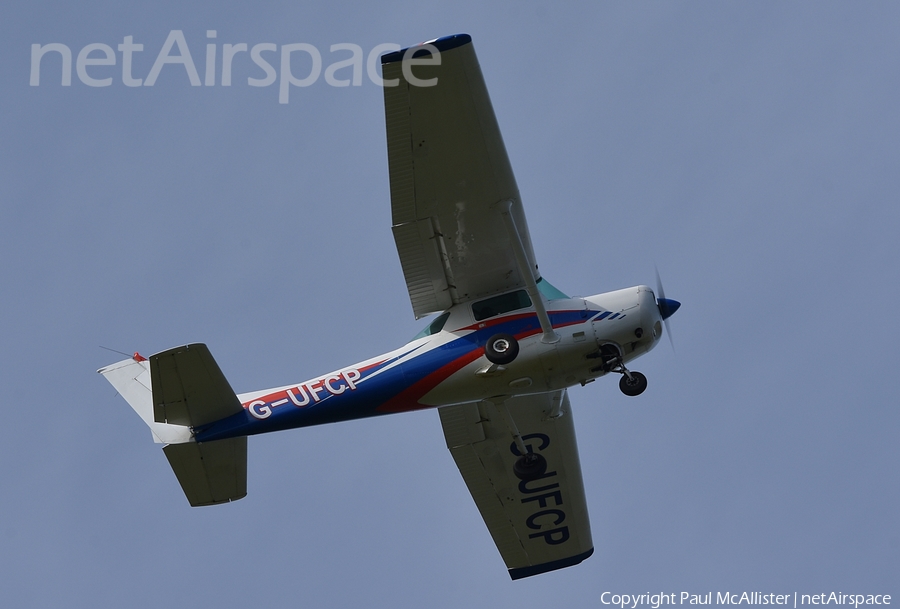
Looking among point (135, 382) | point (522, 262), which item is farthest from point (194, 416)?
point (522, 262)

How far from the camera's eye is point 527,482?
1842 centimetres

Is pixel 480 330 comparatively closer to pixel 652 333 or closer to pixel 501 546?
pixel 652 333

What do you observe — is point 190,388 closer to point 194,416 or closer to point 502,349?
point 194,416

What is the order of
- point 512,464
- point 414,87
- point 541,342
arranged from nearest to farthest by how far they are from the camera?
point 414,87, point 541,342, point 512,464

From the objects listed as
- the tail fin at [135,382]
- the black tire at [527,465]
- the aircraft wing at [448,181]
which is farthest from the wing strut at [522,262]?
the tail fin at [135,382]

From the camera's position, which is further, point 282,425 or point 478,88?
point 282,425

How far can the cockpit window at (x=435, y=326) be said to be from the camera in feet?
50.9

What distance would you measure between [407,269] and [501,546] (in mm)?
6608

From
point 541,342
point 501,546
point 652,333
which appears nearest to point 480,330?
point 541,342

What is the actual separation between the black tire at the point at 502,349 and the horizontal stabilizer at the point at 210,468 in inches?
161

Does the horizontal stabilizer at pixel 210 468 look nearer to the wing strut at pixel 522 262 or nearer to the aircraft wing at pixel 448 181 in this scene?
the aircraft wing at pixel 448 181

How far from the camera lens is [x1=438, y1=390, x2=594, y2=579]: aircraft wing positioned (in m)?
17.6

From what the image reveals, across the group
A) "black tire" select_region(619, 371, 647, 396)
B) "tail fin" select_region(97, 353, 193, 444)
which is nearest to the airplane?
"black tire" select_region(619, 371, 647, 396)

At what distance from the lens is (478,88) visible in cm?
1356
